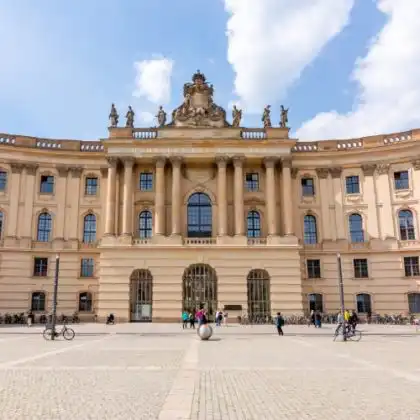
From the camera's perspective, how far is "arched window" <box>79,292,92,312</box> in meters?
47.1

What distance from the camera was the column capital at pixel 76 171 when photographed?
164ft

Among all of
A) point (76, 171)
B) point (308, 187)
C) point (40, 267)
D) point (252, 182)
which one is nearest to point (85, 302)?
point (40, 267)

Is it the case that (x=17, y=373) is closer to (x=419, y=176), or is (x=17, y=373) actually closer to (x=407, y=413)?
(x=407, y=413)

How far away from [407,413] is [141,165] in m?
42.9

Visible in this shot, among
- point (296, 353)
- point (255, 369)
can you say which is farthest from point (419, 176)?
point (255, 369)

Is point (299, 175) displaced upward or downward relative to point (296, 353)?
upward

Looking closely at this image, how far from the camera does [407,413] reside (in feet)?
28.2

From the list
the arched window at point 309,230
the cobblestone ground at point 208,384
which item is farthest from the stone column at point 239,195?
the cobblestone ground at point 208,384

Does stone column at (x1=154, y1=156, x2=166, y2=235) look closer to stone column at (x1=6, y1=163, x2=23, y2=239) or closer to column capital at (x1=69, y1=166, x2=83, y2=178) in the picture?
column capital at (x1=69, y1=166, x2=83, y2=178)

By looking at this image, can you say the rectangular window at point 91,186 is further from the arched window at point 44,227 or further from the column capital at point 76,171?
the arched window at point 44,227

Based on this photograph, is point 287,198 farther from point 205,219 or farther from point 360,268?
point 360,268

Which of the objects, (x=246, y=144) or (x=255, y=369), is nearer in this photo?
(x=255, y=369)

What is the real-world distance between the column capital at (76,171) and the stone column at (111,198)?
4666mm

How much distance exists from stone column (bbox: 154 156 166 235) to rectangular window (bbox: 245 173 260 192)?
9444 mm
